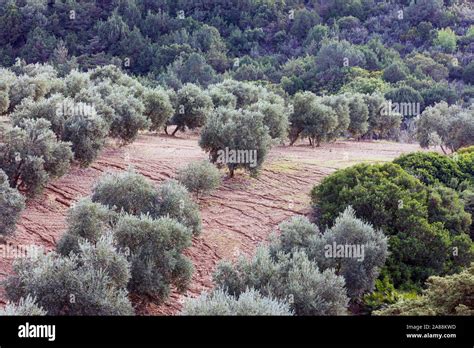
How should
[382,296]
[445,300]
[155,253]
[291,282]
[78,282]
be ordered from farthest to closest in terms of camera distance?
1. [382,296]
2. [155,253]
3. [291,282]
4. [445,300]
5. [78,282]

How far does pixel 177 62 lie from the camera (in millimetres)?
53188

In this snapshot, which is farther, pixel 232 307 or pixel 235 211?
pixel 235 211

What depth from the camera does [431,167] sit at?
18391mm

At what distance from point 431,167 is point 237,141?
5.45m

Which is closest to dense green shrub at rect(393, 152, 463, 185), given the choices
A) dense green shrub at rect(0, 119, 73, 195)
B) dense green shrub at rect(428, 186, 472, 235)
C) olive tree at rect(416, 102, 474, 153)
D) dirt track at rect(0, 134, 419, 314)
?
dense green shrub at rect(428, 186, 472, 235)

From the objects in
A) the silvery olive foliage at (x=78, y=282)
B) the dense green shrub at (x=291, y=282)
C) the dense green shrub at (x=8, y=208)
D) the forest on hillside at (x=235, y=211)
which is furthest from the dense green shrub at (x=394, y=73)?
the silvery olive foliage at (x=78, y=282)

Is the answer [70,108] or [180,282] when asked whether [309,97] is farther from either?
[180,282]

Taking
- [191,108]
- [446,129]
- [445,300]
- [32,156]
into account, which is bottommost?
[445,300]

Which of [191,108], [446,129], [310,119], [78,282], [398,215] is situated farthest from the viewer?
[446,129]

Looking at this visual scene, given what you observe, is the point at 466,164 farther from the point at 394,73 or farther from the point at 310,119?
the point at 394,73

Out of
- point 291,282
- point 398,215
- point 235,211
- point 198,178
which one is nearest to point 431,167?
point 398,215

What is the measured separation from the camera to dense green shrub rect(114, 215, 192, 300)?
10.6 m

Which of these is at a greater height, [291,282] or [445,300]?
[291,282]

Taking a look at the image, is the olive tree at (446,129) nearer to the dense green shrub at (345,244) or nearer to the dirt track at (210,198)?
the dirt track at (210,198)
